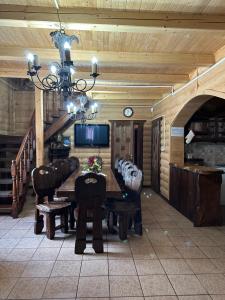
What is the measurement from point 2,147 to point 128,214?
4.04m

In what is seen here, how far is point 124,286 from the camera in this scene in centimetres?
253

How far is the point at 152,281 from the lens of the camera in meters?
2.63

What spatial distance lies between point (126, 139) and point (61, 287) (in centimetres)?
622

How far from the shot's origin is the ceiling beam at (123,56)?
3518mm

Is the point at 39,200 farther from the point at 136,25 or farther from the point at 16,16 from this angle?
the point at 136,25

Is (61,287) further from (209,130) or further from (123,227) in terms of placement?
(209,130)

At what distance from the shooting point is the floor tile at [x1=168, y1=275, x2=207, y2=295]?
8.01ft

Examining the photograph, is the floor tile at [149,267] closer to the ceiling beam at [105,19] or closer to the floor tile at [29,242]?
the floor tile at [29,242]

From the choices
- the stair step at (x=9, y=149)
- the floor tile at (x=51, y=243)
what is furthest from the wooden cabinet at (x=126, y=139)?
the floor tile at (x=51, y=243)

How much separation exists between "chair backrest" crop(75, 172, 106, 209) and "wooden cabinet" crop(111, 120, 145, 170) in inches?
198

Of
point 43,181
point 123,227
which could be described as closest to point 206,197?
point 123,227

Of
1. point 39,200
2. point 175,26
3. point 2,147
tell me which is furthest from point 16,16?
point 2,147

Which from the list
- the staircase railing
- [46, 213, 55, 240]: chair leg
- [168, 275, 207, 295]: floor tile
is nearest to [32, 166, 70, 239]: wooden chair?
[46, 213, 55, 240]: chair leg

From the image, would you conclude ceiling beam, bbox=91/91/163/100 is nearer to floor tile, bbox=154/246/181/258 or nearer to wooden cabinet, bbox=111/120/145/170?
wooden cabinet, bbox=111/120/145/170
